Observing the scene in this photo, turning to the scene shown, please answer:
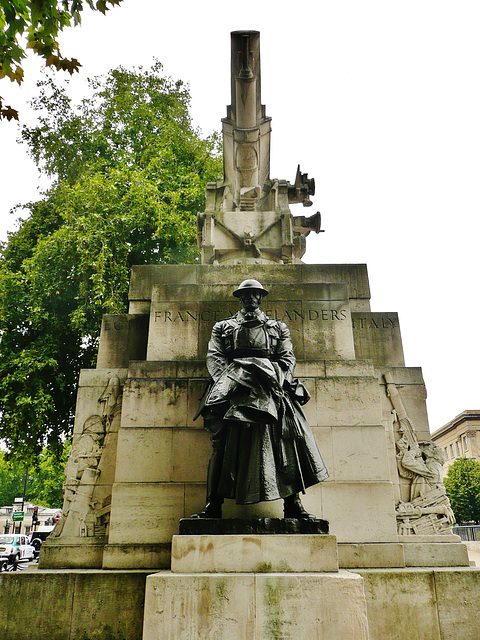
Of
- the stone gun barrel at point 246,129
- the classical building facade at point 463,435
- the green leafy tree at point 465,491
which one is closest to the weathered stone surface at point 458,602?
the stone gun barrel at point 246,129

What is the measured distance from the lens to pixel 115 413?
26.6 ft

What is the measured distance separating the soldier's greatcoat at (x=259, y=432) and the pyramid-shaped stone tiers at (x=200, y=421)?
1146mm

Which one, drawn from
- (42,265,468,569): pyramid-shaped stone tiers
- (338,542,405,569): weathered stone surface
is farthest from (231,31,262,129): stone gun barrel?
(338,542,405,569): weathered stone surface

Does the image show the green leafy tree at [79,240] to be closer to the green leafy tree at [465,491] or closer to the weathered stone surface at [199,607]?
the weathered stone surface at [199,607]

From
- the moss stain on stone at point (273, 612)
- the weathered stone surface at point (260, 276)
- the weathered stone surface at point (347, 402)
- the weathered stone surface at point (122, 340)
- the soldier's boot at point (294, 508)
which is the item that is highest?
the weathered stone surface at point (260, 276)

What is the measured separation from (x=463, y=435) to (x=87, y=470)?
58947 mm

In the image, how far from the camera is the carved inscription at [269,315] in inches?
334

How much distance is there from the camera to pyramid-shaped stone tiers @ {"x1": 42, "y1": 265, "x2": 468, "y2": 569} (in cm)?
699

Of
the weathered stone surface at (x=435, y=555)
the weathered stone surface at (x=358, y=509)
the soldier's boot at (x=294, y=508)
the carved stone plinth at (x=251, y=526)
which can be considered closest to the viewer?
the carved stone plinth at (x=251, y=526)

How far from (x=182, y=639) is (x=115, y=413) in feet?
12.5

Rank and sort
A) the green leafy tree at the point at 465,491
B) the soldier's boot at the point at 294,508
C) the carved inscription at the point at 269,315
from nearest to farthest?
the soldier's boot at the point at 294,508 < the carved inscription at the point at 269,315 < the green leafy tree at the point at 465,491

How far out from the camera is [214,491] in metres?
6.01

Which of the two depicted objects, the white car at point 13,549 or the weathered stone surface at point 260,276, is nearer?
the weathered stone surface at point 260,276

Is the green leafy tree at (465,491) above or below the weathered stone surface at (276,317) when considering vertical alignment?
above
